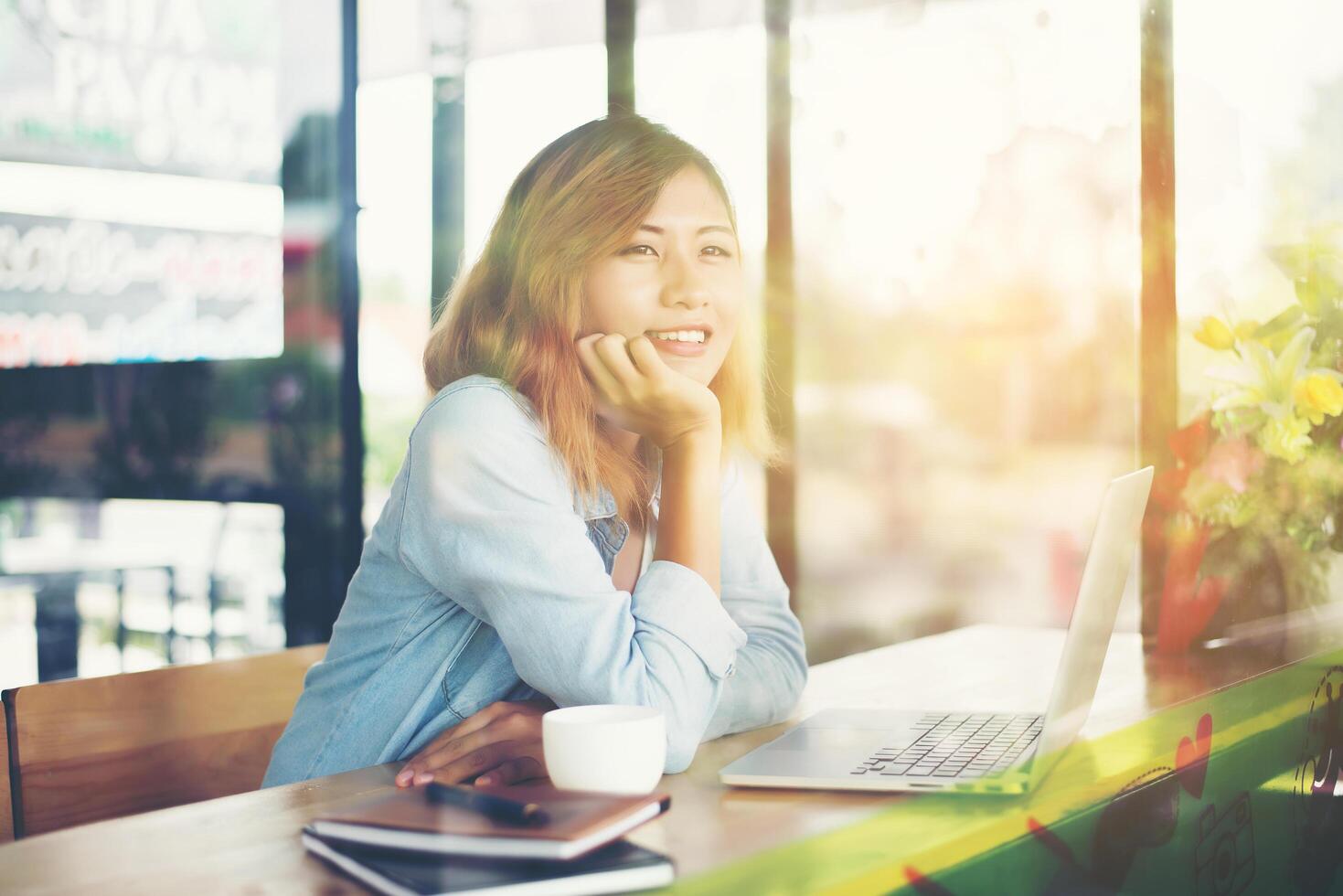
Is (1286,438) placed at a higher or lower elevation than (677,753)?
higher

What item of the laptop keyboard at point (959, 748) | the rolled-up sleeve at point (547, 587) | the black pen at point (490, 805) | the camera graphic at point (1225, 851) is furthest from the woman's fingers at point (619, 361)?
the camera graphic at point (1225, 851)

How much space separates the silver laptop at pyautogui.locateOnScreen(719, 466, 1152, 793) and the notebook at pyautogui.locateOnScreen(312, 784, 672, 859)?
190 mm

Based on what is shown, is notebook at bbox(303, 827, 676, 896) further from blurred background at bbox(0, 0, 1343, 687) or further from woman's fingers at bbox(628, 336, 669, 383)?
blurred background at bbox(0, 0, 1343, 687)

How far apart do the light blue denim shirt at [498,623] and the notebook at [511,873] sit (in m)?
0.27

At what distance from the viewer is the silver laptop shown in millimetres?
826

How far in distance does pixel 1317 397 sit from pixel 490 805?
3.90ft

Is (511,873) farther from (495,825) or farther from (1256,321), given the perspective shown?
(1256,321)

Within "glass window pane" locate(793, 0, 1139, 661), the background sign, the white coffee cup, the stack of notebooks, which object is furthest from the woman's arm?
the background sign

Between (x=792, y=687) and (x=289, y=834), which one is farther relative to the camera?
(x=792, y=687)

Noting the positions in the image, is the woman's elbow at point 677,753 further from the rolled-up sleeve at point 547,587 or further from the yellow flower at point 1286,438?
the yellow flower at point 1286,438

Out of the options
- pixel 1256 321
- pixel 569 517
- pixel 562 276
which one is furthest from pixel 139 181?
pixel 1256 321

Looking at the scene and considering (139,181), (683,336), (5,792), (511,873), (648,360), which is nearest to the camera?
(511,873)

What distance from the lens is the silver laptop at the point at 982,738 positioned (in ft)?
2.71

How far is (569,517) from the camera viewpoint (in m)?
0.98
